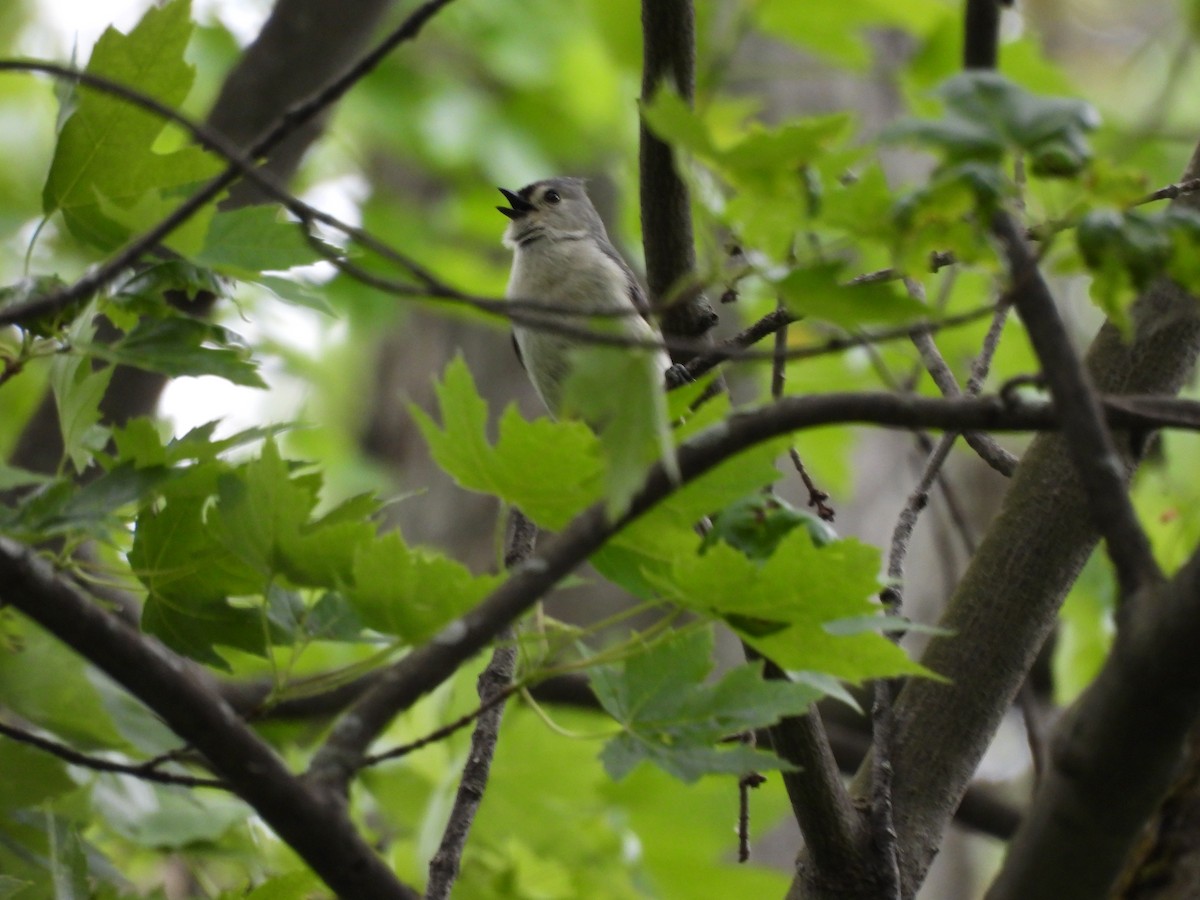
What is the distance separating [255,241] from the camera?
1.31m

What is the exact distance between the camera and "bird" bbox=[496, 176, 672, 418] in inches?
124

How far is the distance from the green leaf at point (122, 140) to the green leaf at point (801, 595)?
723 mm

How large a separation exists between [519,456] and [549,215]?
2.68m

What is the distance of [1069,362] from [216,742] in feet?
2.22

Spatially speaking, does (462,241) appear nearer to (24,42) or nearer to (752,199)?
(24,42)

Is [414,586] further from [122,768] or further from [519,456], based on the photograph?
[122,768]

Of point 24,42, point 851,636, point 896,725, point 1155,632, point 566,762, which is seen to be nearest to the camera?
point 1155,632

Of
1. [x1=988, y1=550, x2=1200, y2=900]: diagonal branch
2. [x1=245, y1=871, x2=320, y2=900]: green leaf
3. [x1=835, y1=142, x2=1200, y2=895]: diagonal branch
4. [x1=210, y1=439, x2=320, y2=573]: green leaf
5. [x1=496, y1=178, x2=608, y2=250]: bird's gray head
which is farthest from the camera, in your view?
[x1=496, y1=178, x2=608, y2=250]: bird's gray head

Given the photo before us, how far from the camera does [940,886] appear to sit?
232 inches

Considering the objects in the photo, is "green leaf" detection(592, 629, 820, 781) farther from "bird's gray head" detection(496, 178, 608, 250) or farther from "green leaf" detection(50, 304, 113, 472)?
"bird's gray head" detection(496, 178, 608, 250)

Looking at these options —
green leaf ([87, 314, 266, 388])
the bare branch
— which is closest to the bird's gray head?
the bare branch

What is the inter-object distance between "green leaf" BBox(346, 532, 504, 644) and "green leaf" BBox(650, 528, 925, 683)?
163 millimetres

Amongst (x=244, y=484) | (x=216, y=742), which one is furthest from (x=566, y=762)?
(x=216, y=742)

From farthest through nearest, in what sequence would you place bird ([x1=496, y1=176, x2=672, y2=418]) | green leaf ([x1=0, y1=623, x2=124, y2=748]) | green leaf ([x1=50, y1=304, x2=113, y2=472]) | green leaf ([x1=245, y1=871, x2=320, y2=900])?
bird ([x1=496, y1=176, x2=672, y2=418])
green leaf ([x1=0, y1=623, x2=124, y2=748])
green leaf ([x1=245, y1=871, x2=320, y2=900])
green leaf ([x1=50, y1=304, x2=113, y2=472])
